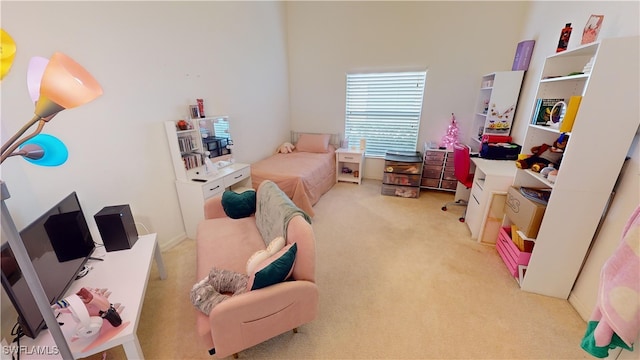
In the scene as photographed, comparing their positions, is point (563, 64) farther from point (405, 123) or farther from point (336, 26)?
point (336, 26)

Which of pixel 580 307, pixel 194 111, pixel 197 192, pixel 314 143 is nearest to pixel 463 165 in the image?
pixel 580 307

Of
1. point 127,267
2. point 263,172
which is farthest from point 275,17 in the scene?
point 127,267

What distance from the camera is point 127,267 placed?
5.30 ft

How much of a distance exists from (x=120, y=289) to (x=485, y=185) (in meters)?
3.08

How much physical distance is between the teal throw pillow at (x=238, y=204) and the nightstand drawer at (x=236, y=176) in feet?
1.49

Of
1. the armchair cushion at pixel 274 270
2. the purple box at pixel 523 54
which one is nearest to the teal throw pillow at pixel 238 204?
the armchair cushion at pixel 274 270

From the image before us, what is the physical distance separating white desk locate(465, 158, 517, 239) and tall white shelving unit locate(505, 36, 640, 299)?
30 centimetres

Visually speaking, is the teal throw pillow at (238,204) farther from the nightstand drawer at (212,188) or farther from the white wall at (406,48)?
the white wall at (406,48)

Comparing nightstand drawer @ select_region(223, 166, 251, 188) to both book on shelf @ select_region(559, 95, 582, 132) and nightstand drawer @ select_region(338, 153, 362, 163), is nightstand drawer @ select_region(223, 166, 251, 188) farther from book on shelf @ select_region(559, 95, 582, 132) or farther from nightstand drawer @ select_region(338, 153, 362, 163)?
book on shelf @ select_region(559, 95, 582, 132)

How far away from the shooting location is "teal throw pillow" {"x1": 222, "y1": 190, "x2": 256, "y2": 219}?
7.54 feet

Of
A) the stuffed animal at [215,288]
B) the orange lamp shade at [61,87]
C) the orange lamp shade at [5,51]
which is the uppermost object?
the orange lamp shade at [5,51]

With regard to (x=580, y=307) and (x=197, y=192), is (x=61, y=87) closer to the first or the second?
(x=197, y=192)

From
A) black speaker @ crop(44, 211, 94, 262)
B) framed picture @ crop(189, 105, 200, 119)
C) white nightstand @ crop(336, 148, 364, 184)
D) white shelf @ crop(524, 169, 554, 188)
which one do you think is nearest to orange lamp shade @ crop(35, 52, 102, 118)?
black speaker @ crop(44, 211, 94, 262)

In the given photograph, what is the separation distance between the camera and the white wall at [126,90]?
153cm
